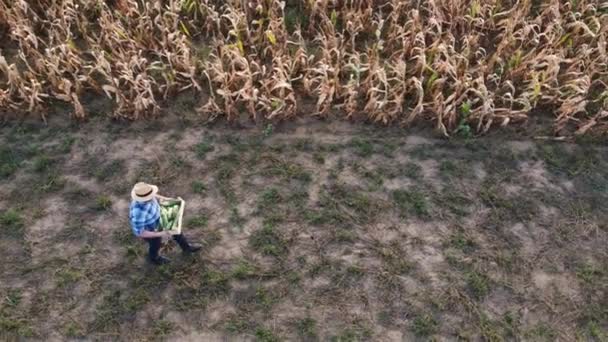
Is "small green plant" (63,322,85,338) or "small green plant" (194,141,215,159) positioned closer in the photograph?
"small green plant" (63,322,85,338)

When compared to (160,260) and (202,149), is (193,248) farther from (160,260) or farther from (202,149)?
(202,149)

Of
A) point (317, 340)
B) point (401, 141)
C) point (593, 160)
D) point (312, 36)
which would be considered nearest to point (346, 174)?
point (401, 141)

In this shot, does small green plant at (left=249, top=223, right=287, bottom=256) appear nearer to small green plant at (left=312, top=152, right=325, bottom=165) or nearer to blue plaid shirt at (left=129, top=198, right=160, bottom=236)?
small green plant at (left=312, top=152, right=325, bottom=165)

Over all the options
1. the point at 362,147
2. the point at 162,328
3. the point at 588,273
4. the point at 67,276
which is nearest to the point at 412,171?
the point at 362,147

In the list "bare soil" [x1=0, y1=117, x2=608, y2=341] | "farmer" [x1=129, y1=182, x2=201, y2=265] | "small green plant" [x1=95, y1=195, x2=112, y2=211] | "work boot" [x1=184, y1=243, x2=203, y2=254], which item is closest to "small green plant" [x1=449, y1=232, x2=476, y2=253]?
"bare soil" [x1=0, y1=117, x2=608, y2=341]

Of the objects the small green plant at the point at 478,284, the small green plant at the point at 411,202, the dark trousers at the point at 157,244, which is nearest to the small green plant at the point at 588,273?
the small green plant at the point at 478,284

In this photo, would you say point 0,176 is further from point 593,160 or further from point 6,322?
point 593,160

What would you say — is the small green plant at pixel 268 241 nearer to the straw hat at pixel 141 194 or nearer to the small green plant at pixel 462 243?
the straw hat at pixel 141 194

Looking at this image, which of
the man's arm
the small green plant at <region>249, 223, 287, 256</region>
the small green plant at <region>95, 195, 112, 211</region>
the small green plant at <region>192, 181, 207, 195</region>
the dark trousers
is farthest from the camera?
the small green plant at <region>192, 181, 207, 195</region>
